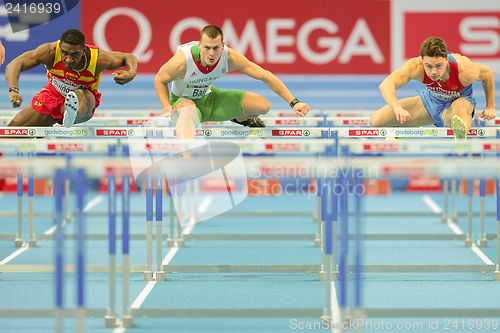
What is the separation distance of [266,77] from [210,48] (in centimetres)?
59

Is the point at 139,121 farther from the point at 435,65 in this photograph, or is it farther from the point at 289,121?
the point at 435,65

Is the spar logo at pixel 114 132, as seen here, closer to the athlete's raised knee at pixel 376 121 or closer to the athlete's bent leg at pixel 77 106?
the athlete's bent leg at pixel 77 106

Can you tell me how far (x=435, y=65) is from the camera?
9.71m

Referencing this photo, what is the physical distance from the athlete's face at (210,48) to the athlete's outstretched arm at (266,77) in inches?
12.6

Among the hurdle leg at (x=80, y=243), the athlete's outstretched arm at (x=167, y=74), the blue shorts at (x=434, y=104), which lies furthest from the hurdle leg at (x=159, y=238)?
the hurdle leg at (x=80, y=243)

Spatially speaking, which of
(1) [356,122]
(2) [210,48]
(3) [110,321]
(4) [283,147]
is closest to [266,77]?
(2) [210,48]

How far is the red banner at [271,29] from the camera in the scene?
16469 mm

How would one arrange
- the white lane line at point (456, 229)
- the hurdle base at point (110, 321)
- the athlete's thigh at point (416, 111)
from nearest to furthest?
the hurdle base at point (110, 321) < the athlete's thigh at point (416, 111) < the white lane line at point (456, 229)

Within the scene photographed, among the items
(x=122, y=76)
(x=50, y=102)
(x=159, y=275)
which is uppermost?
(x=122, y=76)

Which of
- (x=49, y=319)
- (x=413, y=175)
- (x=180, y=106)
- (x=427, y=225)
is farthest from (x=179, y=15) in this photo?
(x=413, y=175)

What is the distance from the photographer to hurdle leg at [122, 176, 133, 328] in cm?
717

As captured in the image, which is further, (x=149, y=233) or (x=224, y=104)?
(x=224, y=104)

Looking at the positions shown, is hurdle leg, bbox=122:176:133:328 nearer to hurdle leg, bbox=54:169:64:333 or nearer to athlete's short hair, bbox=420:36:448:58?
hurdle leg, bbox=54:169:64:333

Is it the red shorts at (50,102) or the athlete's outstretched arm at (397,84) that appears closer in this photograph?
the athlete's outstretched arm at (397,84)
